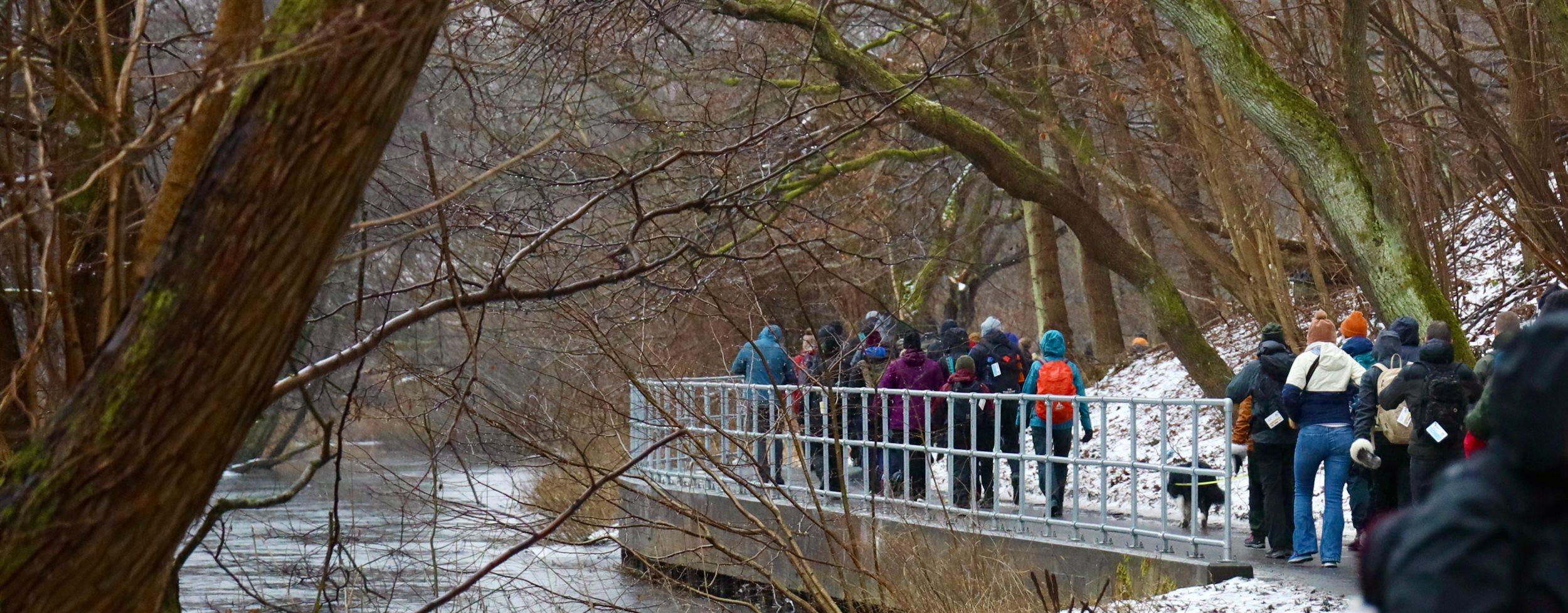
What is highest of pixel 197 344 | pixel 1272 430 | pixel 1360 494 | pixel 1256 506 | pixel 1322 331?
pixel 1322 331

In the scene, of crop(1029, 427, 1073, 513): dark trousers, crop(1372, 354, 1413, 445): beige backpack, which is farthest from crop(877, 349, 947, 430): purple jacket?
crop(1372, 354, 1413, 445): beige backpack

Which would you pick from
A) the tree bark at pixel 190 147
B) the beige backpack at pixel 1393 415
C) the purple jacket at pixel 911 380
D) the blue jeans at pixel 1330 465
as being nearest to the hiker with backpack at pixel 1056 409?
the purple jacket at pixel 911 380

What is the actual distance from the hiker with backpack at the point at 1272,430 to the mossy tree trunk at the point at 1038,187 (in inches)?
185

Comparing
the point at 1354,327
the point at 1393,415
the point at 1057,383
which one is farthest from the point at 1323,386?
the point at 1057,383

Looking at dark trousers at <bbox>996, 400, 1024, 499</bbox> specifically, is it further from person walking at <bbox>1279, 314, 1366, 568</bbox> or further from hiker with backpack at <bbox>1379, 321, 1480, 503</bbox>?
hiker with backpack at <bbox>1379, 321, 1480, 503</bbox>

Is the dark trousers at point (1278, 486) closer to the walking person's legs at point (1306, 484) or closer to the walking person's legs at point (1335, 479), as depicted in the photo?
the walking person's legs at point (1306, 484)

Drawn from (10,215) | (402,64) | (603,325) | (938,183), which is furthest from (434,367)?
(938,183)

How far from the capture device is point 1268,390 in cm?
882

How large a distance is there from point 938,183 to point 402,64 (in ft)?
65.0

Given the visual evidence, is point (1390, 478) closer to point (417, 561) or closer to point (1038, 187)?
point (417, 561)

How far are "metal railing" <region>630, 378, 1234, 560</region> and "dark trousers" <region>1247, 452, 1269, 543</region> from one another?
10.2 inches

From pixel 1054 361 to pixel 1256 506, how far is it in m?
1.82

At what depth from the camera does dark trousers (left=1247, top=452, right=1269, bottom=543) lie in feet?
30.9

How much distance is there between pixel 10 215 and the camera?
12.6 ft
